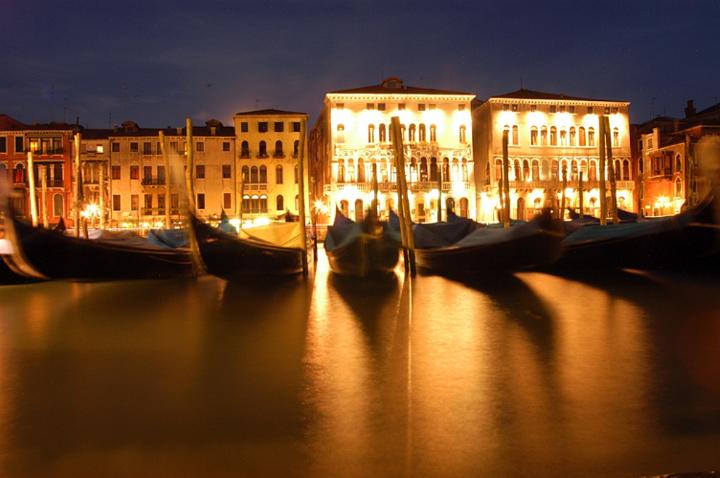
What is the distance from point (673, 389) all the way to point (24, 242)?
800cm

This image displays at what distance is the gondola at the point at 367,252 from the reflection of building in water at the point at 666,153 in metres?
21.8

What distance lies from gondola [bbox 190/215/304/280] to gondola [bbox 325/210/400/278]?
752mm

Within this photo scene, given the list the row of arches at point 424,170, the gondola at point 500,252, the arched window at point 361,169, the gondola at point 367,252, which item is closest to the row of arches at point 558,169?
the row of arches at point 424,170

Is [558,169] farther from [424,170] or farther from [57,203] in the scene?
[57,203]

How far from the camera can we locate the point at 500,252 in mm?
9648

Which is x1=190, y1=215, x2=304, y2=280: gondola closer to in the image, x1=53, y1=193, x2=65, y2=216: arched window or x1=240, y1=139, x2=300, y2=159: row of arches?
x1=240, y1=139, x2=300, y2=159: row of arches

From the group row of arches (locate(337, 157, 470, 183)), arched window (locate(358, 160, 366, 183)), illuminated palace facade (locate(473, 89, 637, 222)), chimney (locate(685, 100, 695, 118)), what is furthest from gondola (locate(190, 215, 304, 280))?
chimney (locate(685, 100, 695, 118))

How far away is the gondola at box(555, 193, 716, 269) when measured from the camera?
30.2ft

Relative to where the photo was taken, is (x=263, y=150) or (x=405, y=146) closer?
(x=405, y=146)

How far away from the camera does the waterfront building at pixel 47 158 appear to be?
3130cm

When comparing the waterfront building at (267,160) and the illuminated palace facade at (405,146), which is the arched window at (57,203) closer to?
the waterfront building at (267,160)

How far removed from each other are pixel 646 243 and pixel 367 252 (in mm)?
4260

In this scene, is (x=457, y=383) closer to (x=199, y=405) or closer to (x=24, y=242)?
(x=199, y=405)

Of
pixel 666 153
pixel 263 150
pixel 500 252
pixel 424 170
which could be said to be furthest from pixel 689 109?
pixel 500 252
